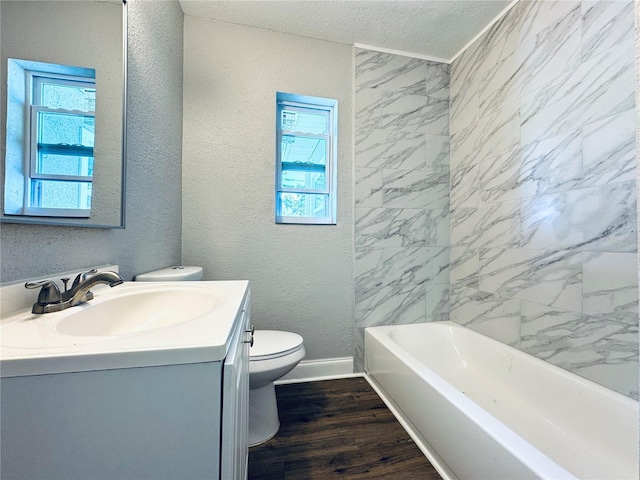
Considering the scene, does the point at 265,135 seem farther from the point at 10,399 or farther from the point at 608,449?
the point at 608,449

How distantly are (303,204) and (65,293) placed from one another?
61.9 inches

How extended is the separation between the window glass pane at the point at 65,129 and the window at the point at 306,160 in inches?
48.4

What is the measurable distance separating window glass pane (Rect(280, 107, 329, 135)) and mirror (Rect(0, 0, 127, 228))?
1150mm

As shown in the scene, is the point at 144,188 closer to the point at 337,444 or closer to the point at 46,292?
the point at 46,292

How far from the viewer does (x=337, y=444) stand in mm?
1362

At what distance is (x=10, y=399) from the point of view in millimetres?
422

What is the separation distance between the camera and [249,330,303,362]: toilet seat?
4.43 ft

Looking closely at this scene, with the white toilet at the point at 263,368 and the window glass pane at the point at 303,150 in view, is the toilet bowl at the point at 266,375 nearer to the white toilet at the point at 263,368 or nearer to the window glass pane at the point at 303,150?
the white toilet at the point at 263,368

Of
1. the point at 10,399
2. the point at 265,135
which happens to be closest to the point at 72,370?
the point at 10,399

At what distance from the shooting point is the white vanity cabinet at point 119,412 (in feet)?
1.40

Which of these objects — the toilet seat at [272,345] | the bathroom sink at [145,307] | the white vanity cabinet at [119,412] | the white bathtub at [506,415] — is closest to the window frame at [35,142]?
the bathroom sink at [145,307]

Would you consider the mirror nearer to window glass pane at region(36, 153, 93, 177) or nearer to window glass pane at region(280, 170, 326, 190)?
window glass pane at region(36, 153, 93, 177)

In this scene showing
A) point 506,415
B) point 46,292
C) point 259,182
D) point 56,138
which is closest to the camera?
point 46,292

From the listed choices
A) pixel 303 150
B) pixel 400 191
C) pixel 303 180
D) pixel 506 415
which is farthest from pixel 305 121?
pixel 506 415
